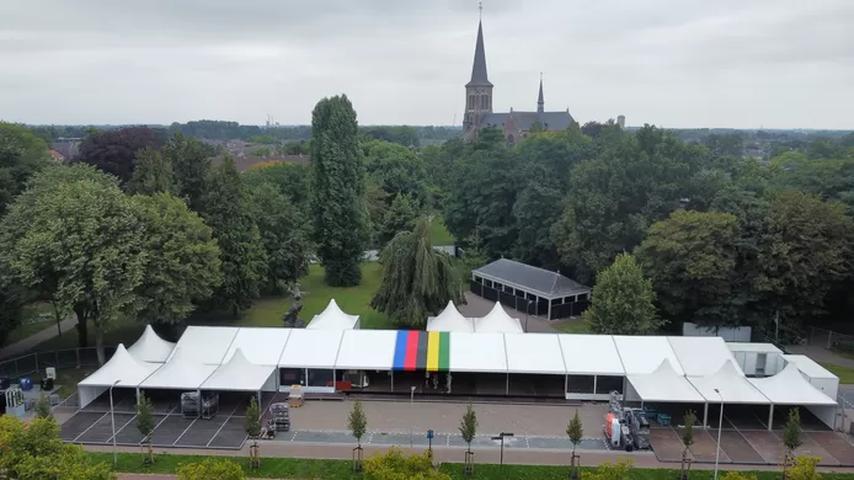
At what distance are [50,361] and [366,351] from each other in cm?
1340

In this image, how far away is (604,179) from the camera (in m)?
35.2

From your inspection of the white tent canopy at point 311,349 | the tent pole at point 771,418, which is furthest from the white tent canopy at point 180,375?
the tent pole at point 771,418

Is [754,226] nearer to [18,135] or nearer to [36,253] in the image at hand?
[36,253]

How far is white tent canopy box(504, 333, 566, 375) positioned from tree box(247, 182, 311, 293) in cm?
1672

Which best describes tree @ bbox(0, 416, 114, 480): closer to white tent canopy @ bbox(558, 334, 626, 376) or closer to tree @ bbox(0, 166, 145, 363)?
tree @ bbox(0, 166, 145, 363)

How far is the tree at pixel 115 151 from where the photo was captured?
1850 inches

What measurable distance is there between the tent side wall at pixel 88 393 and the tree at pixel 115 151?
27.0 m

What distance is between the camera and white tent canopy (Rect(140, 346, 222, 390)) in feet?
71.6

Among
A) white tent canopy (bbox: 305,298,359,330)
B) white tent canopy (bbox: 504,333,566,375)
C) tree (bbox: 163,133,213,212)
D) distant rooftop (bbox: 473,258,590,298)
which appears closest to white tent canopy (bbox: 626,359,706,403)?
white tent canopy (bbox: 504,333,566,375)

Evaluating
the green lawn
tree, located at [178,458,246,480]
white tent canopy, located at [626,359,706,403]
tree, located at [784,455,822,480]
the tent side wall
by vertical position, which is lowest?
the green lawn

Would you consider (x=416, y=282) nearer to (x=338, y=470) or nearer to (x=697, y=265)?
(x=338, y=470)

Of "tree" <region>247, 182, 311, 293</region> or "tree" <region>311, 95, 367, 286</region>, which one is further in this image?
"tree" <region>311, 95, 367, 286</region>

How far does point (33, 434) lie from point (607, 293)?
827 inches

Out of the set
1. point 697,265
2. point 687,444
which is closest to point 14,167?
point 687,444
